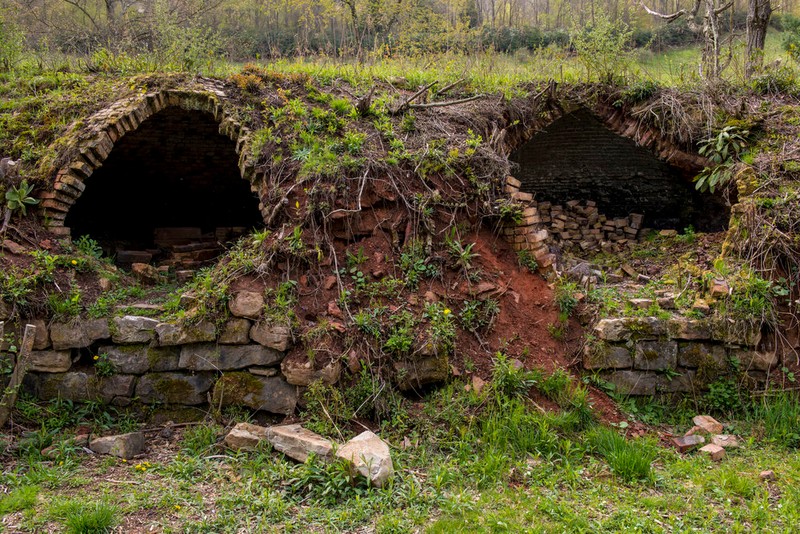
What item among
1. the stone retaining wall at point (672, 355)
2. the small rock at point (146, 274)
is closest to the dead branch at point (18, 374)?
the small rock at point (146, 274)

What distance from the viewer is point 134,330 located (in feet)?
15.7

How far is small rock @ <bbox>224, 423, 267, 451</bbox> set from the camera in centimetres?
420

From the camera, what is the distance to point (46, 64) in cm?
759

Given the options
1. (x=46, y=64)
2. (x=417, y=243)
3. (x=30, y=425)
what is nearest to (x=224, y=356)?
(x=30, y=425)

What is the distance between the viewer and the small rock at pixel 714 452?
4.13 metres

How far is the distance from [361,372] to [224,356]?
3.82ft

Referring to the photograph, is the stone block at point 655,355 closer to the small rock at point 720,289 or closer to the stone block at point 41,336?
the small rock at point 720,289

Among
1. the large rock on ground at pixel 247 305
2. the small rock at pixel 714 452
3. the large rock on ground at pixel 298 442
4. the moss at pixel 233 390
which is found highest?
the large rock on ground at pixel 247 305

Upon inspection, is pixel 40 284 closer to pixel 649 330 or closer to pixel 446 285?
pixel 446 285

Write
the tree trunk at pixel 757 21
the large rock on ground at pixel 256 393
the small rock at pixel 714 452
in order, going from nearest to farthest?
1. the small rock at pixel 714 452
2. the large rock on ground at pixel 256 393
3. the tree trunk at pixel 757 21

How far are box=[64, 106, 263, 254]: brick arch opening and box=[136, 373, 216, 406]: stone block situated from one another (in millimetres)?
3642

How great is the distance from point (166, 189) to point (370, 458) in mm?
6505

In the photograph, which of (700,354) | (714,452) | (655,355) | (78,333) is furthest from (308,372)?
(700,354)

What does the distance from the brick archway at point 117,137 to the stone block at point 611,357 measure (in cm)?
334
